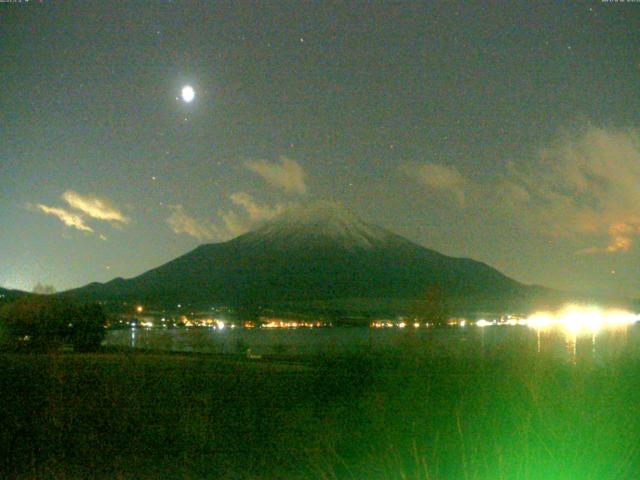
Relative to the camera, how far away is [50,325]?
58.4 m

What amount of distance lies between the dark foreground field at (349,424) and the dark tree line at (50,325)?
108ft

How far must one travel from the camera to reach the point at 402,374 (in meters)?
23.1

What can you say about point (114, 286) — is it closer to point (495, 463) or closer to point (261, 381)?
point (261, 381)

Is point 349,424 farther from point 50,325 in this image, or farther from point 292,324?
point 292,324

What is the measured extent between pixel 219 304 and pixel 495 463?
357ft

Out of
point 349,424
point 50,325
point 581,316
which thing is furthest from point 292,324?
point 349,424

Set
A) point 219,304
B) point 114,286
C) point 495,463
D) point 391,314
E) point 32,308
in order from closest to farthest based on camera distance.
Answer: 1. point 495,463
2. point 32,308
3. point 391,314
4. point 219,304
5. point 114,286

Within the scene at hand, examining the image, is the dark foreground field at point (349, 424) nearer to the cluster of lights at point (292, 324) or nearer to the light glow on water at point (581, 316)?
the light glow on water at point (581, 316)

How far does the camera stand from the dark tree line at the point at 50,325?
57.9m

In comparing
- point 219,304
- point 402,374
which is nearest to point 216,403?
point 402,374

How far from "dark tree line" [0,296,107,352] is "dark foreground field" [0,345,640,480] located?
32825mm

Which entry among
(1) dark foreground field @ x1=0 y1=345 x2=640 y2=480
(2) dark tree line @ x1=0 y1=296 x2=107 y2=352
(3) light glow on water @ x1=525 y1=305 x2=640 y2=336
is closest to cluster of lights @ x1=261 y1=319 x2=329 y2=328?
(3) light glow on water @ x1=525 y1=305 x2=640 y2=336

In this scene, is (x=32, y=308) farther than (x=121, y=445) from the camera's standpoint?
Yes

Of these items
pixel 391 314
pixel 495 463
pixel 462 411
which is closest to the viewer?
pixel 495 463
